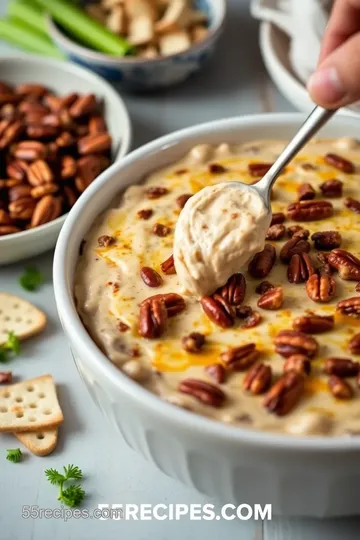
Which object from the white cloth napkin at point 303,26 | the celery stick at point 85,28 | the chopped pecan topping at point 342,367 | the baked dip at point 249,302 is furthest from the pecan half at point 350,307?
the celery stick at point 85,28

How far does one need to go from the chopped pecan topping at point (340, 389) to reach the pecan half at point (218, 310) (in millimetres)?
194

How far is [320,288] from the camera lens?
1271 mm

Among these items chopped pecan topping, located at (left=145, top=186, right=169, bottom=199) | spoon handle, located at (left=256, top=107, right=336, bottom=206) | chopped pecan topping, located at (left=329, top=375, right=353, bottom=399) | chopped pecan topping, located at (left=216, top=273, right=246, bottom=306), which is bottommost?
A: chopped pecan topping, located at (left=145, top=186, right=169, bottom=199)

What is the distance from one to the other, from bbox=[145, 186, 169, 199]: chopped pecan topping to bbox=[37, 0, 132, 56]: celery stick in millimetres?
758

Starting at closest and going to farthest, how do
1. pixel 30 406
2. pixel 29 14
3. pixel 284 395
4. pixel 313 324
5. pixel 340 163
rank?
pixel 284 395 → pixel 313 324 → pixel 30 406 → pixel 340 163 → pixel 29 14

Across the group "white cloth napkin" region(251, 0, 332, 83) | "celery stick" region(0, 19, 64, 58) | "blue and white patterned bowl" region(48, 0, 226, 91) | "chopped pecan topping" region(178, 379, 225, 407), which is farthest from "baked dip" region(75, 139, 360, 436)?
"celery stick" region(0, 19, 64, 58)

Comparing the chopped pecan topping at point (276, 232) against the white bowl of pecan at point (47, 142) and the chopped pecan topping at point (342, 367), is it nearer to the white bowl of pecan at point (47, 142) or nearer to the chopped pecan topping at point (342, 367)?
the chopped pecan topping at point (342, 367)

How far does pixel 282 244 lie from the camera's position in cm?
140

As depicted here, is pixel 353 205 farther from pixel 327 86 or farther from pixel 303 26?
pixel 303 26

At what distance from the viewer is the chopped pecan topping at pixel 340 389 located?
112 cm

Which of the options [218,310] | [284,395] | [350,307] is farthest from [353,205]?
[284,395]

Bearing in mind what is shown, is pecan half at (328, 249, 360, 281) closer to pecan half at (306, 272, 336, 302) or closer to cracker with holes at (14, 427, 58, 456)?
pecan half at (306, 272, 336, 302)

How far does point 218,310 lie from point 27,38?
55.3 inches

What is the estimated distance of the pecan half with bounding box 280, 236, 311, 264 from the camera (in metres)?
1.34
